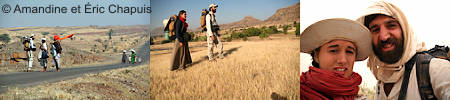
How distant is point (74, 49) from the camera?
10.8 ft

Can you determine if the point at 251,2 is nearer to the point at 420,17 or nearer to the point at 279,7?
the point at 279,7

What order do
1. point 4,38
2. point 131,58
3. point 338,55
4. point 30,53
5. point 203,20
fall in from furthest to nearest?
point 338,55 < point 131,58 < point 203,20 < point 30,53 < point 4,38

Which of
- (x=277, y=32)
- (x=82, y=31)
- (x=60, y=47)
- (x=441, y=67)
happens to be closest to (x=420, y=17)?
(x=441, y=67)

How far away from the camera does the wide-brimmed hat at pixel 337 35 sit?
386 cm

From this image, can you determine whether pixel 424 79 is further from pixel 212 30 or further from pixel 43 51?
pixel 43 51

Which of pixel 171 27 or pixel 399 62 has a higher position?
pixel 171 27

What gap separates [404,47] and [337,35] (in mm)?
998

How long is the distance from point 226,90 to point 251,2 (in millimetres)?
1368

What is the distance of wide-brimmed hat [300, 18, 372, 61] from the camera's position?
386 cm

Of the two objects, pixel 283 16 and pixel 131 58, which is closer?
pixel 131 58

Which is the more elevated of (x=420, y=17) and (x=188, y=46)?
(x=420, y=17)

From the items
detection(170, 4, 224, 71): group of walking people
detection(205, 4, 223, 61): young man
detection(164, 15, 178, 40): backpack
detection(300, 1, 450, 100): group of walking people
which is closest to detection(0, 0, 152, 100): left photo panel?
detection(164, 15, 178, 40): backpack

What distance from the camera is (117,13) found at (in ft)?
11.1

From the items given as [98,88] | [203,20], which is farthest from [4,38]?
[203,20]
